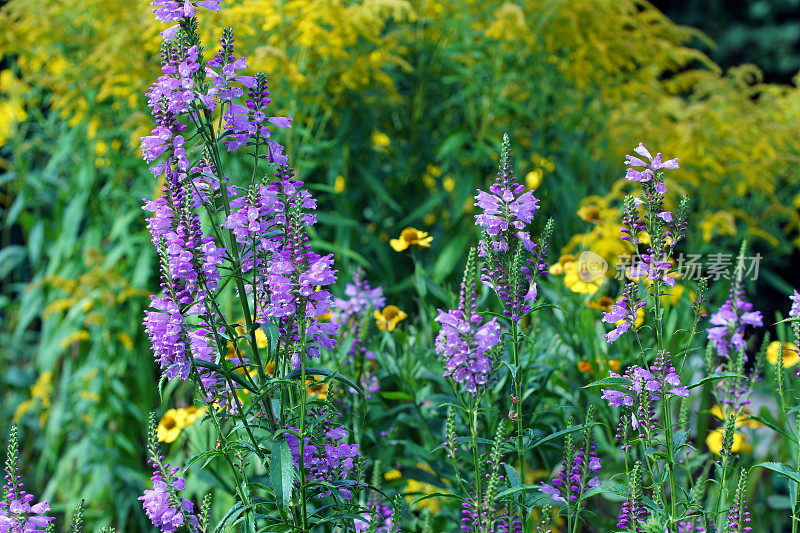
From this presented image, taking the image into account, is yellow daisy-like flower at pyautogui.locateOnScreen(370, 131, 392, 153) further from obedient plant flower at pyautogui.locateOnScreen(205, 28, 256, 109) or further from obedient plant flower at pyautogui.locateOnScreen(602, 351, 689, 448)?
obedient plant flower at pyautogui.locateOnScreen(602, 351, 689, 448)

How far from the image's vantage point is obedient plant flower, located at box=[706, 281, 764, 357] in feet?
6.33

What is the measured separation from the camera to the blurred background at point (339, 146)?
124 inches

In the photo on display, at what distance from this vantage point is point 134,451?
3.15 m

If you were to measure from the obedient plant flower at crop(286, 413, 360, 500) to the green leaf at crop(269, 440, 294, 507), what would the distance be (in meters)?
0.09

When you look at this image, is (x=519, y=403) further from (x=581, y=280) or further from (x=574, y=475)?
(x=581, y=280)

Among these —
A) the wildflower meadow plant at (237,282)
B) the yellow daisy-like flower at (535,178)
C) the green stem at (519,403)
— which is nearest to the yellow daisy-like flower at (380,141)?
the yellow daisy-like flower at (535,178)

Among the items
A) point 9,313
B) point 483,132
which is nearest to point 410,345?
point 483,132

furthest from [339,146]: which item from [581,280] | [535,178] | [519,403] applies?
[519,403]

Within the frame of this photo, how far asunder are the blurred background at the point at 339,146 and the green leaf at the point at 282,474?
1.56m

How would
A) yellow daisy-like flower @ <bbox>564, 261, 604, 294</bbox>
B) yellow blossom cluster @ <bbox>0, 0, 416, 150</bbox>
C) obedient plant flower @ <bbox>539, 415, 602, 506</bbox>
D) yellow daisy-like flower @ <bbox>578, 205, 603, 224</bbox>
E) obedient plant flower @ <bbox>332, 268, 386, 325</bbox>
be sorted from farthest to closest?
yellow blossom cluster @ <bbox>0, 0, 416, 150</bbox> < yellow daisy-like flower @ <bbox>578, 205, 603, 224</bbox> < yellow daisy-like flower @ <bbox>564, 261, 604, 294</bbox> < obedient plant flower @ <bbox>332, 268, 386, 325</bbox> < obedient plant flower @ <bbox>539, 415, 602, 506</bbox>

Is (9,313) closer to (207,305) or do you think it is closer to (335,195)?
(335,195)

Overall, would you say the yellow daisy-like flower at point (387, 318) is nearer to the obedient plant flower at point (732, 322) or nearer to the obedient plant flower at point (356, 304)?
the obedient plant flower at point (356, 304)

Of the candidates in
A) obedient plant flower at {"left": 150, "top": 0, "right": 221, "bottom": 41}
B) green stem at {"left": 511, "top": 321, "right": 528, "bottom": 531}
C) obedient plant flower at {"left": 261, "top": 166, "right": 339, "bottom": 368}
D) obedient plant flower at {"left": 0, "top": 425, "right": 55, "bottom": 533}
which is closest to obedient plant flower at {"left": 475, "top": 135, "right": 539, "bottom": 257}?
green stem at {"left": 511, "top": 321, "right": 528, "bottom": 531}

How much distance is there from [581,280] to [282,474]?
142 cm
